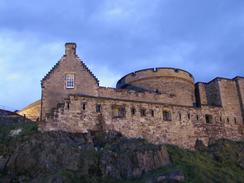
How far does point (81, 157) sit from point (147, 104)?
9.64 m

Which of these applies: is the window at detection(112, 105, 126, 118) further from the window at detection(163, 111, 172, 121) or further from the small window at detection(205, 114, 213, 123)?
the small window at detection(205, 114, 213, 123)

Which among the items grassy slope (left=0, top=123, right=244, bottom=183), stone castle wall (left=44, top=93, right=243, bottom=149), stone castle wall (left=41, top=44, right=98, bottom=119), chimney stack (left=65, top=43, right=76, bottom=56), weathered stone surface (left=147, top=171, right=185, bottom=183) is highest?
chimney stack (left=65, top=43, right=76, bottom=56)

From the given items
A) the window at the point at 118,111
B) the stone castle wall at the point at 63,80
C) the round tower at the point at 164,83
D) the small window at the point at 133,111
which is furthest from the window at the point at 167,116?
the stone castle wall at the point at 63,80

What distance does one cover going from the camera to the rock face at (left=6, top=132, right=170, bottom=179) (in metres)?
28.7

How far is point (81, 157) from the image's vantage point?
29.8 meters

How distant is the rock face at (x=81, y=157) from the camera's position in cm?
2873

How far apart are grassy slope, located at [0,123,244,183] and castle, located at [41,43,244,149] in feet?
5.99

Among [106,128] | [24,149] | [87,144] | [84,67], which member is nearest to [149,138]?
[106,128]

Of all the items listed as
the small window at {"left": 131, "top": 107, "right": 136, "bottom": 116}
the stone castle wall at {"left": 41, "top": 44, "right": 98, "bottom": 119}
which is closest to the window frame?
the stone castle wall at {"left": 41, "top": 44, "right": 98, "bottom": 119}

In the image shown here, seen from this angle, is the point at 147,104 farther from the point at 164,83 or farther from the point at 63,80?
the point at 63,80

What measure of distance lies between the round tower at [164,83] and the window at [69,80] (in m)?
7.95

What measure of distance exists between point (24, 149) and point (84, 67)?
35.0 ft

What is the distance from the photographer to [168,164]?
30.6 metres

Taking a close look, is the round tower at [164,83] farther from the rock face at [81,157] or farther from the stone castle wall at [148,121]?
the rock face at [81,157]
